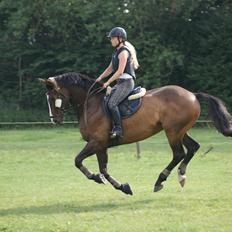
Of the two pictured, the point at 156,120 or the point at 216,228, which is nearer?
the point at 216,228

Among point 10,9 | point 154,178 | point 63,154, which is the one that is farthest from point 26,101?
point 154,178

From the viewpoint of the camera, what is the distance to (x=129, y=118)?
35.0 feet

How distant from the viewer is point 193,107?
10.7 metres

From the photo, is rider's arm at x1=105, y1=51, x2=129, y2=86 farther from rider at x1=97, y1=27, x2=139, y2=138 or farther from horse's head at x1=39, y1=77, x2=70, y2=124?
horse's head at x1=39, y1=77, x2=70, y2=124

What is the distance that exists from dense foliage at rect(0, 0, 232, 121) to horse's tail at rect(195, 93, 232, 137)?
25.6 meters

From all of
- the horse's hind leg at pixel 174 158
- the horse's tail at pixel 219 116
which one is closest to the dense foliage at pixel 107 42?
the horse's tail at pixel 219 116

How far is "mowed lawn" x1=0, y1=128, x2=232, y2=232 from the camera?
8344 mm

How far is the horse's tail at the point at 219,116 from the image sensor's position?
35.9 feet

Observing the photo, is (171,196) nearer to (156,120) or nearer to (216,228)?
(156,120)

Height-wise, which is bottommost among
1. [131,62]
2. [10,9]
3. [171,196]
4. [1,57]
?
[1,57]

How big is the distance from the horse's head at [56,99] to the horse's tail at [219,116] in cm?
228

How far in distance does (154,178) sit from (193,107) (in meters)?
3.33

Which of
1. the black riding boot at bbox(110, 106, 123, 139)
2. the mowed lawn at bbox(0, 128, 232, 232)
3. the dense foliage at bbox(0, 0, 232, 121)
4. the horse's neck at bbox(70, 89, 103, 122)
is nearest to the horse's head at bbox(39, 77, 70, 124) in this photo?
the horse's neck at bbox(70, 89, 103, 122)

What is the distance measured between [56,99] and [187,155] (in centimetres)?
244
